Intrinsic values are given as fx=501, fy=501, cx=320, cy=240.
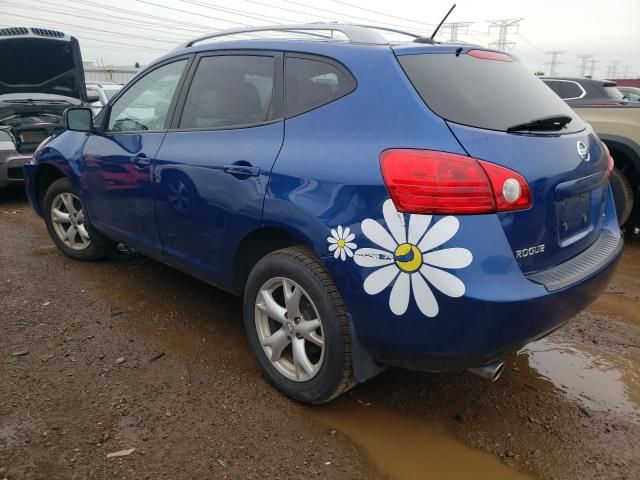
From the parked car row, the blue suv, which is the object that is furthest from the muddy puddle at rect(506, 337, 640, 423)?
the parked car row

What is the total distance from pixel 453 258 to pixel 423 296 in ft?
0.61

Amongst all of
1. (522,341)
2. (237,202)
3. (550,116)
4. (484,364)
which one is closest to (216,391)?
(237,202)

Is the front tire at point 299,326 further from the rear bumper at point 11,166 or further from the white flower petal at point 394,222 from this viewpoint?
the rear bumper at point 11,166

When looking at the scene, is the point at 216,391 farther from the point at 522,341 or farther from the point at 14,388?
the point at 522,341

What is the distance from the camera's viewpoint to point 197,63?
10.1 feet

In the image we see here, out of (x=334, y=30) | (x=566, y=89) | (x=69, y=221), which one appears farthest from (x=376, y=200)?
(x=566, y=89)

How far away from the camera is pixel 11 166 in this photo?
645 cm

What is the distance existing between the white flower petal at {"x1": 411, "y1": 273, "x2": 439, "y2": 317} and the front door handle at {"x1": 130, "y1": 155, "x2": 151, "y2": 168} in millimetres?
1991

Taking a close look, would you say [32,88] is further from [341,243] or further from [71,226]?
[341,243]

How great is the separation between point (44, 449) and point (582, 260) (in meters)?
2.52

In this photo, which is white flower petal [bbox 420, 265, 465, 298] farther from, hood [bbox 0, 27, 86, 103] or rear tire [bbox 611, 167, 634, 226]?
hood [bbox 0, 27, 86, 103]

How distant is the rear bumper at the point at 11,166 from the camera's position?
640cm

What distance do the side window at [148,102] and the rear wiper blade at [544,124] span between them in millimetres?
2084

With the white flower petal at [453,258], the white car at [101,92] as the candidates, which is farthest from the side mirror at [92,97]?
the white flower petal at [453,258]
